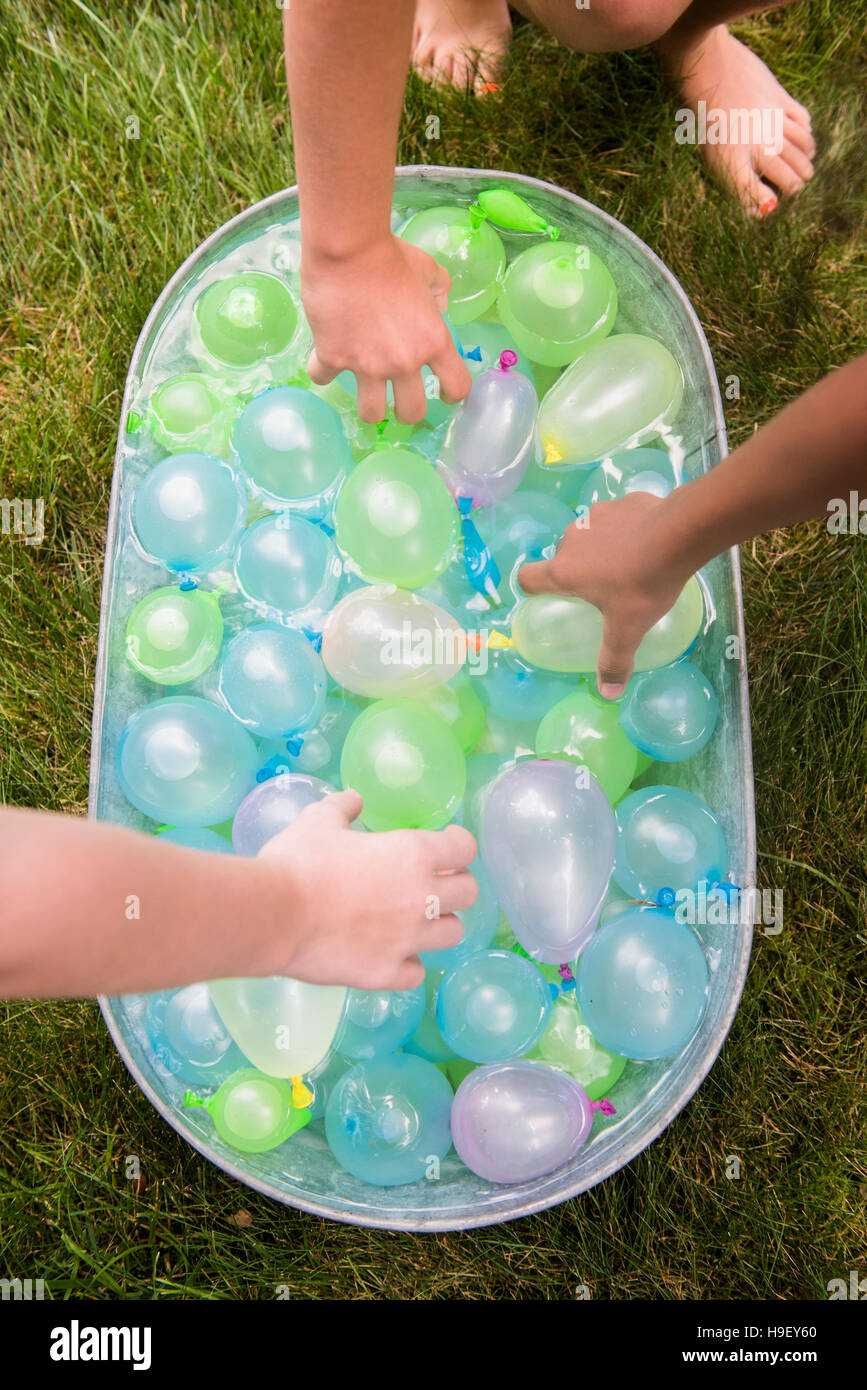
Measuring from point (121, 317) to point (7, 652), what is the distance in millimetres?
444

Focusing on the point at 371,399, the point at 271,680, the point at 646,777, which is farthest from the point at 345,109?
the point at 646,777

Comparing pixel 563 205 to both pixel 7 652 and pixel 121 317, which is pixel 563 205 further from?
pixel 7 652

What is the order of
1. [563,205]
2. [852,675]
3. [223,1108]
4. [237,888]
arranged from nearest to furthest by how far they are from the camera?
1. [237,888]
2. [223,1108]
3. [563,205]
4. [852,675]

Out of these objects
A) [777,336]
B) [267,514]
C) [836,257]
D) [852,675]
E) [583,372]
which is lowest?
[852,675]

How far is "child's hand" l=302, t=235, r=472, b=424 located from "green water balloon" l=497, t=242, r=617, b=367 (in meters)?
0.11

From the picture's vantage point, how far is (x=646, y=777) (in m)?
1.07

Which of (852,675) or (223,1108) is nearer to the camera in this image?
(223,1108)

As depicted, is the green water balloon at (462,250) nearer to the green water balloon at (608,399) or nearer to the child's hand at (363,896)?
the green water balloon at (608,399)

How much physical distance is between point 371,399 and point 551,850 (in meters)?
0.43

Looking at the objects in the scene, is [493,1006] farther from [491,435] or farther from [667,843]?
[491,435]

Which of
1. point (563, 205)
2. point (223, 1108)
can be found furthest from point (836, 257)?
point (223, 1108)

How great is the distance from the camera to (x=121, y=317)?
4.25 feet

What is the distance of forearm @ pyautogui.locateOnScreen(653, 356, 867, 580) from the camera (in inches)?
25.1

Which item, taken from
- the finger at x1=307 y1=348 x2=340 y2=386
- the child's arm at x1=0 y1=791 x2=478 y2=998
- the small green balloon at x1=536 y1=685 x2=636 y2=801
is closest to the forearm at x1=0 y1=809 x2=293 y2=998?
the child's arm at x1=0 y1=791 x2=478 y2=998
